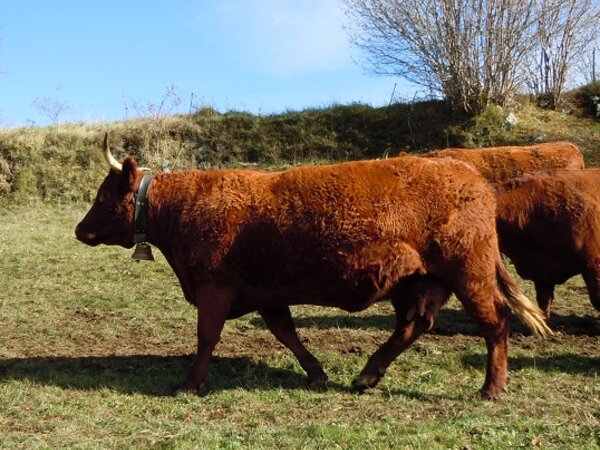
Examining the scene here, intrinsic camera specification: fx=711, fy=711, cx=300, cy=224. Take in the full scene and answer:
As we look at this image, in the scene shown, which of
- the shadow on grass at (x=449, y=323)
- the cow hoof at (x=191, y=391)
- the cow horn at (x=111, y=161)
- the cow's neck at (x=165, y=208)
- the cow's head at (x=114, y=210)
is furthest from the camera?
the shadow on grass at (x=449, y=323)

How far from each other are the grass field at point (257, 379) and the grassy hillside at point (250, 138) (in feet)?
31.4

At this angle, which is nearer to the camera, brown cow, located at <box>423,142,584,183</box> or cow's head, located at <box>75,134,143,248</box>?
cow's head, located at <box>75,134,143,248</box>

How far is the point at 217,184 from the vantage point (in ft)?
22.4

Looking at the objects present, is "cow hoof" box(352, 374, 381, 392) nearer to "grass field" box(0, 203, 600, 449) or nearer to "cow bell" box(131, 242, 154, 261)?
"grass field" box(0, 203, 600, 449)

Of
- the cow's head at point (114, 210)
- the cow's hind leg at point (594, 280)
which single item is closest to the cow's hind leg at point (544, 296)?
the cow's hind leg at point (594, 280)

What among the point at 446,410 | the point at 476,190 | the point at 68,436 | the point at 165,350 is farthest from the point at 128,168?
the point at 446,410

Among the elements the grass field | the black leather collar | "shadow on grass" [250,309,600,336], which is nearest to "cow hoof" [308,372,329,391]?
the grass field

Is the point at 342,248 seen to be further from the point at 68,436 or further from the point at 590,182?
the point at 590,182

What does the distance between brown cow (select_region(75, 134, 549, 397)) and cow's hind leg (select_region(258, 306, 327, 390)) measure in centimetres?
2

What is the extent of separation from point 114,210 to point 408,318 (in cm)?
314

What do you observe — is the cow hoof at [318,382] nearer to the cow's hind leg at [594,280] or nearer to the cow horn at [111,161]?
the cow horn at [111,161]

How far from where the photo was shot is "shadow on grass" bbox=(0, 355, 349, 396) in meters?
6.54

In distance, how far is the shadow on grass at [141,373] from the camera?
6.54 metres

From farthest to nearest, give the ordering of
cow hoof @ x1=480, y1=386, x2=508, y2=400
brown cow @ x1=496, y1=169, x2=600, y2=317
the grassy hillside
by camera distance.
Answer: the grassy hillside < brown cow @ x1=496, y1=169, x2=600, y2=317 < cow hoof @ x1=480, y1=386, x2=508, y2=400
